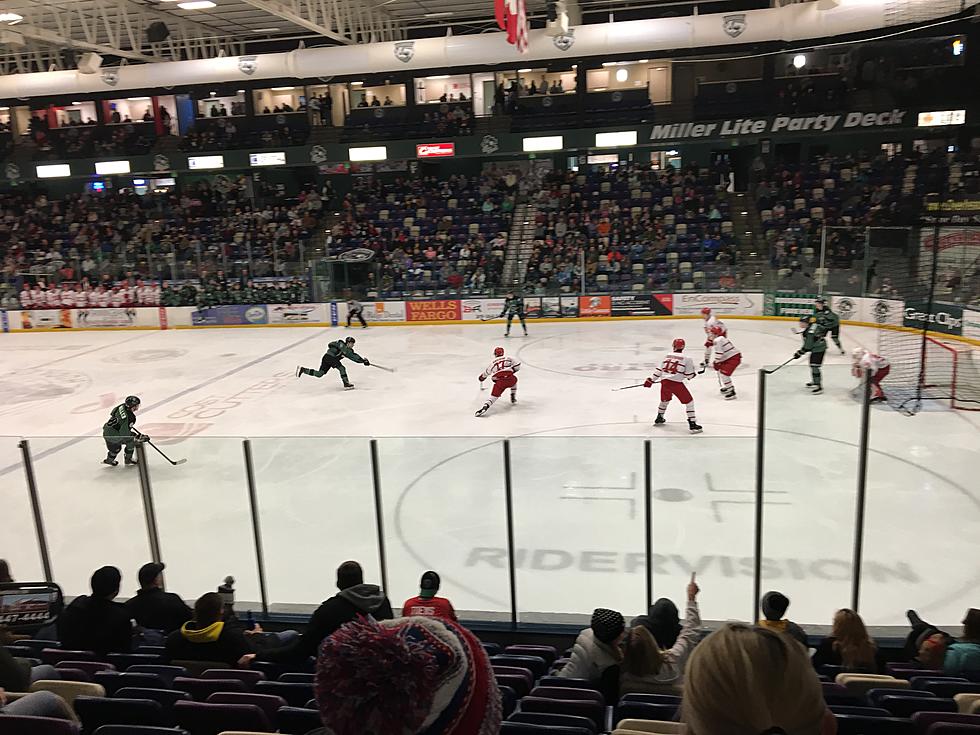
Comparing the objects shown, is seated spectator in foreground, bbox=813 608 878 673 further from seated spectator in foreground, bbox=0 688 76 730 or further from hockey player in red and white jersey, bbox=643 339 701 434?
hockey player in red and white jersey, bbox=643 339 701 434

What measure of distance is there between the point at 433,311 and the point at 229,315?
6.75 m

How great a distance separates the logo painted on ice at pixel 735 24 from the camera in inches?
782

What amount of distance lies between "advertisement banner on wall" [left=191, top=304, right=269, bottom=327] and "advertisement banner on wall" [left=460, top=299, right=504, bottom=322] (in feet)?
21.4

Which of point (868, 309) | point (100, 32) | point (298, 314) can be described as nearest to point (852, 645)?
point (868, 309)

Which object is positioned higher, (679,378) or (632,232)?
(632,232)

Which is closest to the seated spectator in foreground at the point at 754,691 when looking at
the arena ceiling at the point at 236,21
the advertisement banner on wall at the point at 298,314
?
the arena ceiling at the point at 236,21

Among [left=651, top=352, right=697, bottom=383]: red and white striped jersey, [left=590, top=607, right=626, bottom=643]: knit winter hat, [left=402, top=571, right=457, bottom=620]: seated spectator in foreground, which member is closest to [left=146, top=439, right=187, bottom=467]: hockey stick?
[left=402, top=571, right=457, bottom=620]: seated spectator in foreground

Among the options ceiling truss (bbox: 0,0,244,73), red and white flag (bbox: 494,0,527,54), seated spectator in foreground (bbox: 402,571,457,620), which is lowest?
seated spectator in foreground (bbox: 402,571,457,620)

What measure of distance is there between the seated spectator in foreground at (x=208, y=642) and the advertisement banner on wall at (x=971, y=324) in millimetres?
16861

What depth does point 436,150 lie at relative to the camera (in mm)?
27375

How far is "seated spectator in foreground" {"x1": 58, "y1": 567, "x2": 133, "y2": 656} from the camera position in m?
4.57

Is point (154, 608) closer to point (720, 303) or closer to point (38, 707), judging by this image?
point (38, 707)

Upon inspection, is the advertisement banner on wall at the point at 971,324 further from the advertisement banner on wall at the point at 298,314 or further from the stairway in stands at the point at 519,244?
the advertisement banner on wall at the point at 298,314

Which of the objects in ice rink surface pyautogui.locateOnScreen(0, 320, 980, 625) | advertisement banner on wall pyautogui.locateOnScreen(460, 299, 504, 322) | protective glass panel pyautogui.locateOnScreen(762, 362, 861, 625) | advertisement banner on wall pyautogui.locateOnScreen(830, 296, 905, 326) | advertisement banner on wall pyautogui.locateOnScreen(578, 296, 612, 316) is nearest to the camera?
protective glass panel pyautogui.locateOnScreen(762, 362, 861, 625)
